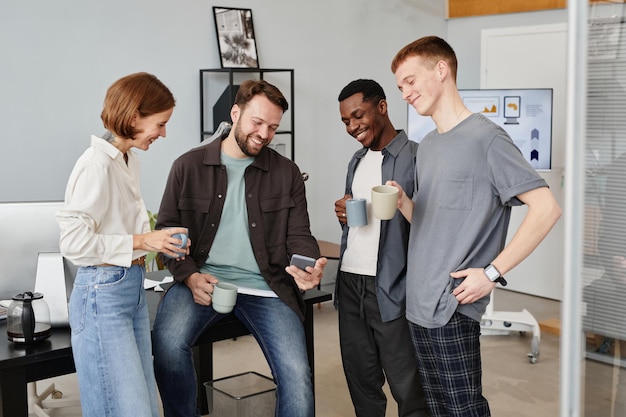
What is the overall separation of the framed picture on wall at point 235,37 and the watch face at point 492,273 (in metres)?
3.38

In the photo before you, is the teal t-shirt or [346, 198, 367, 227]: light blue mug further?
the teal t-shirt

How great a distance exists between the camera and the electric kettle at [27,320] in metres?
2.22

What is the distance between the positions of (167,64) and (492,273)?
3.35m

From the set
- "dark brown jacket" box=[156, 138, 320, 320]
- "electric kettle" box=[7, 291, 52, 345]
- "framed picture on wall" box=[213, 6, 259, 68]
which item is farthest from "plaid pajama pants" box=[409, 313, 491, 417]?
"framed picture on wall" box=[213, 6, 259, 68]

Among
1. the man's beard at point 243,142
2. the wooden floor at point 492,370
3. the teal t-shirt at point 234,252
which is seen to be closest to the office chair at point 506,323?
the wooden floor at point 492,370

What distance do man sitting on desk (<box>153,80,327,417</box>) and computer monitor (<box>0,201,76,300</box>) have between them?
1.19 ft

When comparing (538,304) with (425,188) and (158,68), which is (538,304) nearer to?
(158,68)

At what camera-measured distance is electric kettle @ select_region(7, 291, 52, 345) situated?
2221 millimetres

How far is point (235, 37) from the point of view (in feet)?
17.2

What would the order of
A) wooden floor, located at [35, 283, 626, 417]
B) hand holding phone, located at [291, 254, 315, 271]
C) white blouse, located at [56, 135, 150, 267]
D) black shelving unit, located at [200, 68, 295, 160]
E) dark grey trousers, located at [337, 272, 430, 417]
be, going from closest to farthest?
white blouse, located at [56, 135, 150, 267], hand holding phone, located at [291, 254, 315, 271], dark grey trousers, located at [337, 272, 430, 417], wooden floor, located at [35, 283, 626, 417], black shelving unit, located at [200, 68, 295, 160]

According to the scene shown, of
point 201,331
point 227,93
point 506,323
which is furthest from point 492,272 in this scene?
point 227,93

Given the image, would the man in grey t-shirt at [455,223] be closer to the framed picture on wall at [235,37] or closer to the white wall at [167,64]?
the white wall at [167,64]

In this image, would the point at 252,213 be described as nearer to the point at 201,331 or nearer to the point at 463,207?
the point at 201,331

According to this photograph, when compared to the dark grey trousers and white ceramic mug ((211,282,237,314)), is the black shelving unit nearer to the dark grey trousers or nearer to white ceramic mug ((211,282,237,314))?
the dark grey trousers
